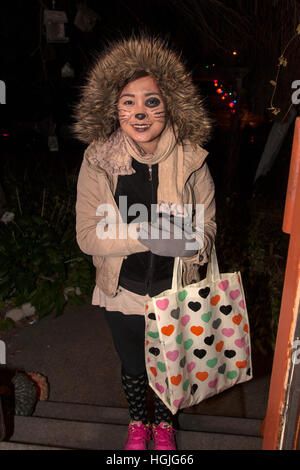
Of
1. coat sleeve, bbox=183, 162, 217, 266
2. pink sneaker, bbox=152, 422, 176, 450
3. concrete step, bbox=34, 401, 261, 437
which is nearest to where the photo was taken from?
coat sleeve, bbox=183, 162, 217, 266

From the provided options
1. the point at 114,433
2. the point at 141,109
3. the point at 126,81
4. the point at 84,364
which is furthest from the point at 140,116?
the point at 84,364

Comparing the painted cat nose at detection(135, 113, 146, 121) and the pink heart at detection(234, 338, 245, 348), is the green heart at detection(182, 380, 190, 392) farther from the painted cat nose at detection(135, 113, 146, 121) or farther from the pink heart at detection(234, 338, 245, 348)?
the painted cat nose at detection(135, 113, 146, 121)

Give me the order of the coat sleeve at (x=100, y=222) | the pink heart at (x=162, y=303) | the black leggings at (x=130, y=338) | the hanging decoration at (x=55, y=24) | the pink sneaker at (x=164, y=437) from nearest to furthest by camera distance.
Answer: the pink heart at (x=162, y=303), the coat sleeve at (x=100, y=222), the black leggings at (x=130, y=338), the pink sneaker at (x=164, y=437), the hanging decoration at (x=55, y=24)

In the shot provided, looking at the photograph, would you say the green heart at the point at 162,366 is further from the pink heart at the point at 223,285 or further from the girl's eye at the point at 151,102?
the girl's eye at the point at 151,102

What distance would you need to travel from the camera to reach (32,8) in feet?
21.0

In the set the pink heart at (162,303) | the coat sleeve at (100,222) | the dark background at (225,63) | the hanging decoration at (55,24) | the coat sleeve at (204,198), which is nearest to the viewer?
the pink heart at (162,303)

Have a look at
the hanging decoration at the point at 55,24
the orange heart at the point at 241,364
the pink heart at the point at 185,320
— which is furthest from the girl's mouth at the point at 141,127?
the hanging decoration at the point at 55,24

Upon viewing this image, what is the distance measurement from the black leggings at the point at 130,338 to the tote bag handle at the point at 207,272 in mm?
335

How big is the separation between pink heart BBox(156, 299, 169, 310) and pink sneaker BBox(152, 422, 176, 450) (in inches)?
34.2

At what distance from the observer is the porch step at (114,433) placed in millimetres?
2172

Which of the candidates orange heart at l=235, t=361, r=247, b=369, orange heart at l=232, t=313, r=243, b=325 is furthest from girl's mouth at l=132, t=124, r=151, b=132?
orange heart at l=235, t=361, r=247, b=369

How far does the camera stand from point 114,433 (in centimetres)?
229

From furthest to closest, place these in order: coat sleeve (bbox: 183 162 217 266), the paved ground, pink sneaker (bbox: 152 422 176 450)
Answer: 1. the paved ground
2. pink sneaker (bbox: 152 422 176 450)
3. coat sleeve (bbox: 183 162 217 266)

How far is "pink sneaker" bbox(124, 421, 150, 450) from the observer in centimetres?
211
